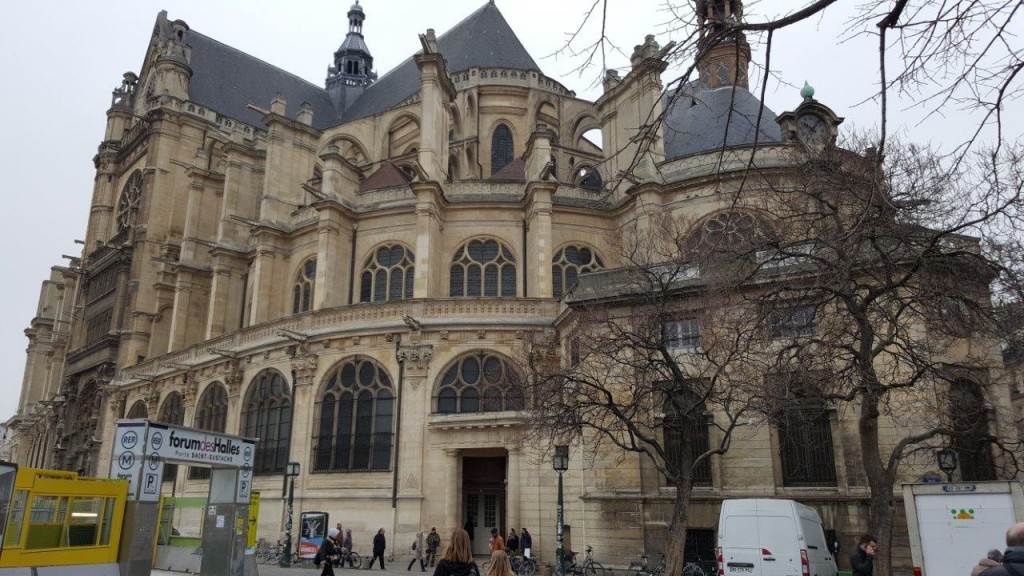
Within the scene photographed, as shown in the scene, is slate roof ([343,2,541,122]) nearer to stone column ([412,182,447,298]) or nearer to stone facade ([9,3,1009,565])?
stone facade ([9,3,1009,565])

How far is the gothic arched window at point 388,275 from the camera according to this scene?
2939 cm

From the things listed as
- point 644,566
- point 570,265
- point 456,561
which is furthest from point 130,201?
→ point 456,561

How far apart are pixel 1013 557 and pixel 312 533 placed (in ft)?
67.3

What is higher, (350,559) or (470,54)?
(470,54)

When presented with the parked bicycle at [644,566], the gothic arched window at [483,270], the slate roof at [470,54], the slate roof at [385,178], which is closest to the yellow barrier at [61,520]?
the parked bicycle at [644,566]

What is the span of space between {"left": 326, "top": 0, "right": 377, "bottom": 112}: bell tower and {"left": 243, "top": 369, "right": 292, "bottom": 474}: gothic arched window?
4139cm

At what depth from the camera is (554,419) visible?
1589 centimetres

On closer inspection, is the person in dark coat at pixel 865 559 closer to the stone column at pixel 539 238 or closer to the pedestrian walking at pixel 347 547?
the pedestrian walking at pixel 347 547

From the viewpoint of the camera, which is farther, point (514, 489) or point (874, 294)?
point (514, 489)

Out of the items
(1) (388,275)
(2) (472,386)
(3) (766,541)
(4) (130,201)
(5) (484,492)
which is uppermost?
(4) (130,201)

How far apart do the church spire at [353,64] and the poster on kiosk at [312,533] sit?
52203 mm

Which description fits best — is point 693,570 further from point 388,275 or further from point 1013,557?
point 388,275

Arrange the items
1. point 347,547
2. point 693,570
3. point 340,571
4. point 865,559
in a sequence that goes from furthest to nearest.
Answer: point 347,547 < point 340,571 < point 693,570 < point 865,559

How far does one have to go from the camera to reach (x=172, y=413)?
34438 millimetres
